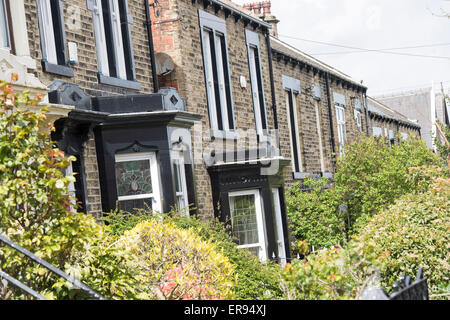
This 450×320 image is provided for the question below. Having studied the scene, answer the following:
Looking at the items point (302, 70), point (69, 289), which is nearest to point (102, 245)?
point (69, 289)

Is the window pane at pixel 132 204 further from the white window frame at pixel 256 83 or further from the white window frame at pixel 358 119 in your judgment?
the white window frame at pixel 358 119

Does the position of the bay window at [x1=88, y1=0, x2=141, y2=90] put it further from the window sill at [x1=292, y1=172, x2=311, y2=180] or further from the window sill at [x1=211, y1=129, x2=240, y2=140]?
the window sill at [x1=292, y1=172, x2=311, y2=180]

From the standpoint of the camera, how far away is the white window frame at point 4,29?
10877 mm

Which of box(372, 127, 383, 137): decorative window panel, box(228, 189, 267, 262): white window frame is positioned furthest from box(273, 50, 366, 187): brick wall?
box(372, 127, 383, 137): decorative window panel

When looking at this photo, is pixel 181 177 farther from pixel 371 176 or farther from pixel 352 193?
pixel 371 176

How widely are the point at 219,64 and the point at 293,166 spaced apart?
5.54m

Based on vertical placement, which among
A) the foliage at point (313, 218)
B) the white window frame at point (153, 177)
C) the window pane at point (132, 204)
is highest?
the white window frame at point (153, 177)

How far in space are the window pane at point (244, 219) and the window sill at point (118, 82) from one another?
4253 mm

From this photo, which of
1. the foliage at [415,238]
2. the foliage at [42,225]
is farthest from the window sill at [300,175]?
the foliage at [42,225]

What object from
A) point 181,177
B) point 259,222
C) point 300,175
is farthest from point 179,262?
point 300,175

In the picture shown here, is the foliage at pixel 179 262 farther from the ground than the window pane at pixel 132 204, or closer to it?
closer to it

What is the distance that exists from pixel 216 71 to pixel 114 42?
15.0ft

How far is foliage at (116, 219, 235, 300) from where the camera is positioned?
9031 mm

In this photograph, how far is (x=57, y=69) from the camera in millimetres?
11820
